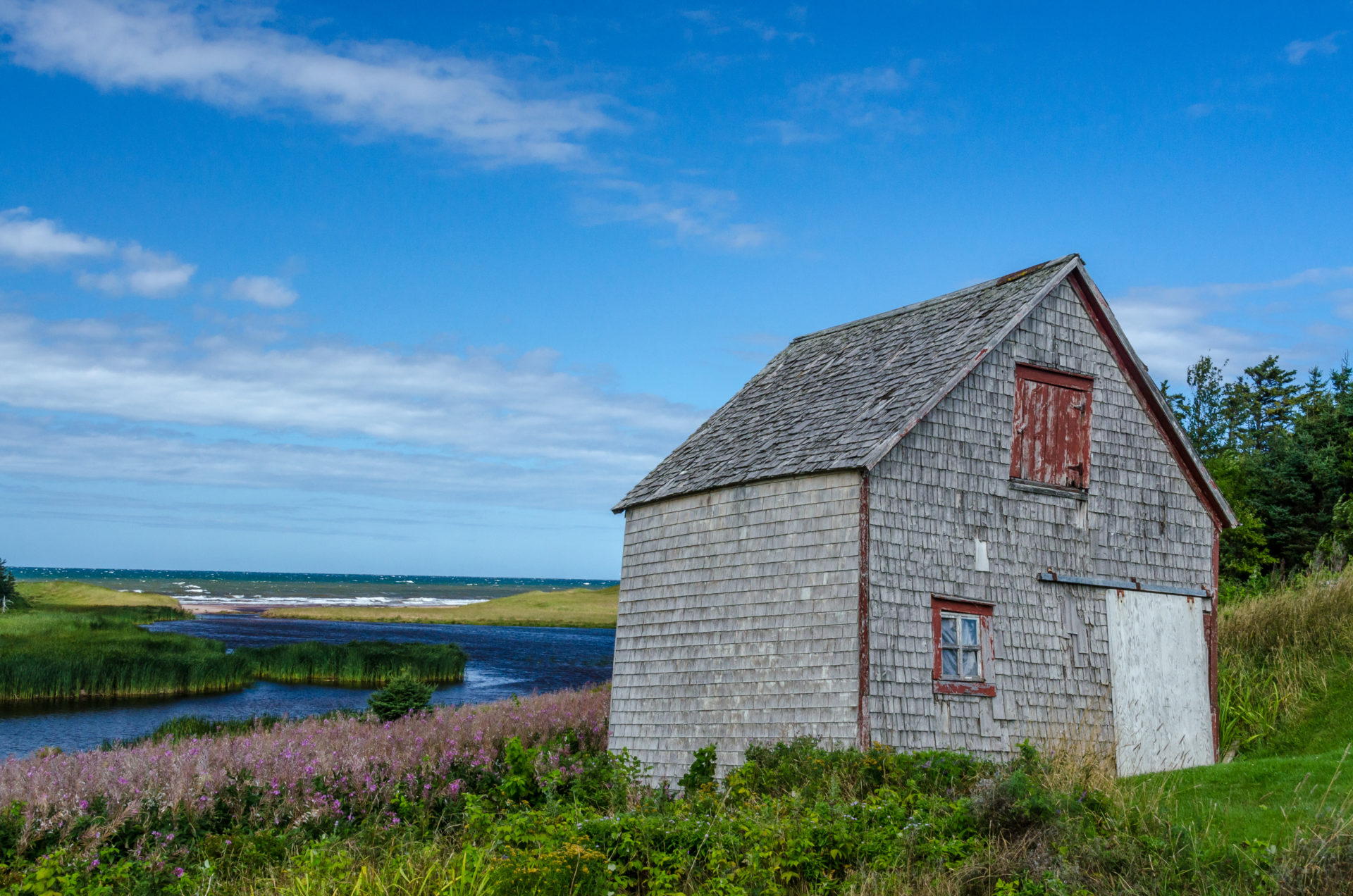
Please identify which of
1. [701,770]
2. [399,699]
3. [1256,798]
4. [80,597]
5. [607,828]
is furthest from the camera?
[80,597]

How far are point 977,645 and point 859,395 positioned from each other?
3.81m

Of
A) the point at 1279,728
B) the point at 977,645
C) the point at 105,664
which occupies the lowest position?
the point at 105,664

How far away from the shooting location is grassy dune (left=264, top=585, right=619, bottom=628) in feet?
282

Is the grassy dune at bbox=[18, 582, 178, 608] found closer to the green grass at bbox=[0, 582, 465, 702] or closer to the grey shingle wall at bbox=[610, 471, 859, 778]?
the green grass at bbox=[0, 582, 465, 702]

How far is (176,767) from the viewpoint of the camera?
1120cm

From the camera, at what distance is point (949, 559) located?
13.9 m

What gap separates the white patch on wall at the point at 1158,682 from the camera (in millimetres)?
14891

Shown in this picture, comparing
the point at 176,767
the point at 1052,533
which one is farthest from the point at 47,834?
the point at 1052,533

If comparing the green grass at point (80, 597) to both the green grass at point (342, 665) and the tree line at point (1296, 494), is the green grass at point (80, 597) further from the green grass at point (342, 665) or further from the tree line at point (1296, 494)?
the tree line at point (1296, 494)

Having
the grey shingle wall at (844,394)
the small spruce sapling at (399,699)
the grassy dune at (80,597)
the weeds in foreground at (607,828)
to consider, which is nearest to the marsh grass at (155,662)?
the small spruce sapling at (399,699)

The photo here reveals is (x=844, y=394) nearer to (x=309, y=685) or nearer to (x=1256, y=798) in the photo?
(x=1256, y=798)

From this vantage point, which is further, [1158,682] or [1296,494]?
[1296,494]

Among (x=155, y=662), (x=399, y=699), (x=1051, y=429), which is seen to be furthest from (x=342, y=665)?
(x=1051, y=429)

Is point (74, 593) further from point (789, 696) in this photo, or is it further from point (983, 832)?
point (983, 832)
